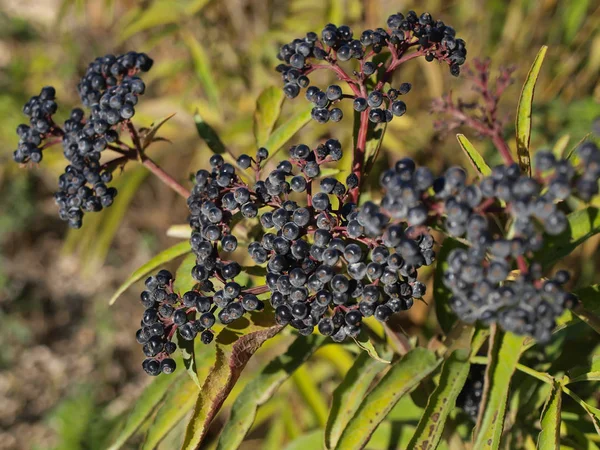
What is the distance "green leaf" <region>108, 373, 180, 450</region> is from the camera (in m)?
2.00

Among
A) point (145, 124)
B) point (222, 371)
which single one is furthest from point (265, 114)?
point (145, 124)

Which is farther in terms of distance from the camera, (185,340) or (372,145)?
(372,145)

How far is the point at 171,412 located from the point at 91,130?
3.14ft

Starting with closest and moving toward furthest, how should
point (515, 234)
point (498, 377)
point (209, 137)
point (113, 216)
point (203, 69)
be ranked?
point (515, 234)
point (498, 377)
point (209, 137)
point (203, 69)
point (113, 216)

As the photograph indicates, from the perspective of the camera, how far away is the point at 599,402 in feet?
7.69

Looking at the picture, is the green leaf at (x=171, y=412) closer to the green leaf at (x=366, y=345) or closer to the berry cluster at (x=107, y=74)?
the green leaf at (x=366, y=345)

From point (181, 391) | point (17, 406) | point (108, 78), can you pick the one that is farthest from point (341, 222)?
point (17, 406)

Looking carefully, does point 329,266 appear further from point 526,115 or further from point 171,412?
point 171,412

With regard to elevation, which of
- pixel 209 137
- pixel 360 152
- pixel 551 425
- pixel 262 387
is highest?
pixel 209 137

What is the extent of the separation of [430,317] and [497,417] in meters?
2.18

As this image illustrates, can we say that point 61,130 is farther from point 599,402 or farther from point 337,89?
point 599,402

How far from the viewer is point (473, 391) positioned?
194 cm

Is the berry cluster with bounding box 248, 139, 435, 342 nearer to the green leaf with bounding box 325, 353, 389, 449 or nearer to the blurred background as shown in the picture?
the green leaf with bounding box 325, 353, 389, 449

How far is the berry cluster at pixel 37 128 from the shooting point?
6.36 feet
